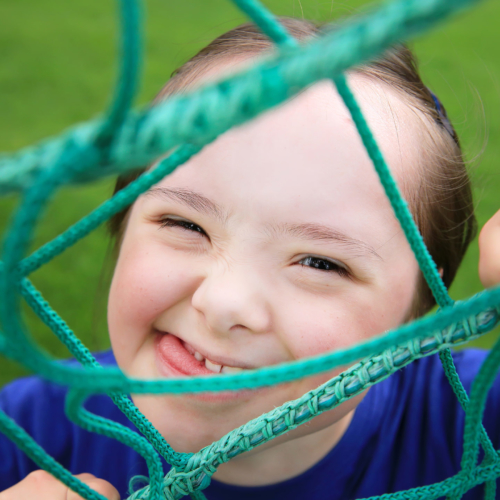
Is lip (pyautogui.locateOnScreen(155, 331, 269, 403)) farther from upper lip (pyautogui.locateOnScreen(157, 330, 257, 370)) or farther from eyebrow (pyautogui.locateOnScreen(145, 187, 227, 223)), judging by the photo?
eyebrow (pyautogui.locateOnScreen(145, 187, 227, 223))

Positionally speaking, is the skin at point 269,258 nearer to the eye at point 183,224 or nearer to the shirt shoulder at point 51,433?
the eye at point 183,224

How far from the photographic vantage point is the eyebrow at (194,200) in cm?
51

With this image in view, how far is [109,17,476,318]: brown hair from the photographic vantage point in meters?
0.62

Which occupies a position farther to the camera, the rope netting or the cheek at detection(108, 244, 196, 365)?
the cheek at detection(108, 244, 196, 365)

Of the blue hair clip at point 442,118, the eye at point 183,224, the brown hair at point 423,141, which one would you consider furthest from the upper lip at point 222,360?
the blue hair clip at point 442,118

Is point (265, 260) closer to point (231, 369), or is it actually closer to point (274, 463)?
point (231, 369)

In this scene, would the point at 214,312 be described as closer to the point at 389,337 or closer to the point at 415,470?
the point at 389,337

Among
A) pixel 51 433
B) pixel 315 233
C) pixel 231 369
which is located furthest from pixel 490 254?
pixel 51 433

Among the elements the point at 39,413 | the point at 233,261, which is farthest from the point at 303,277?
the point at 39,413

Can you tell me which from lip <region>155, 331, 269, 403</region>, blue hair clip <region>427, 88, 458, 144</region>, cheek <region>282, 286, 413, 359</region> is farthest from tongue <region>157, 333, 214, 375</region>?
blue hair clip <region>427, 88, 458, 144</region>

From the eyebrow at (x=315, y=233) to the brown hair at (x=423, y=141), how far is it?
12cm

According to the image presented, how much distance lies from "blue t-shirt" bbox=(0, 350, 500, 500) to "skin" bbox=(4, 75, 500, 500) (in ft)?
0.58

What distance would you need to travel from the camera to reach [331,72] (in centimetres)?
19

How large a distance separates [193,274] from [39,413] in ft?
1.50
